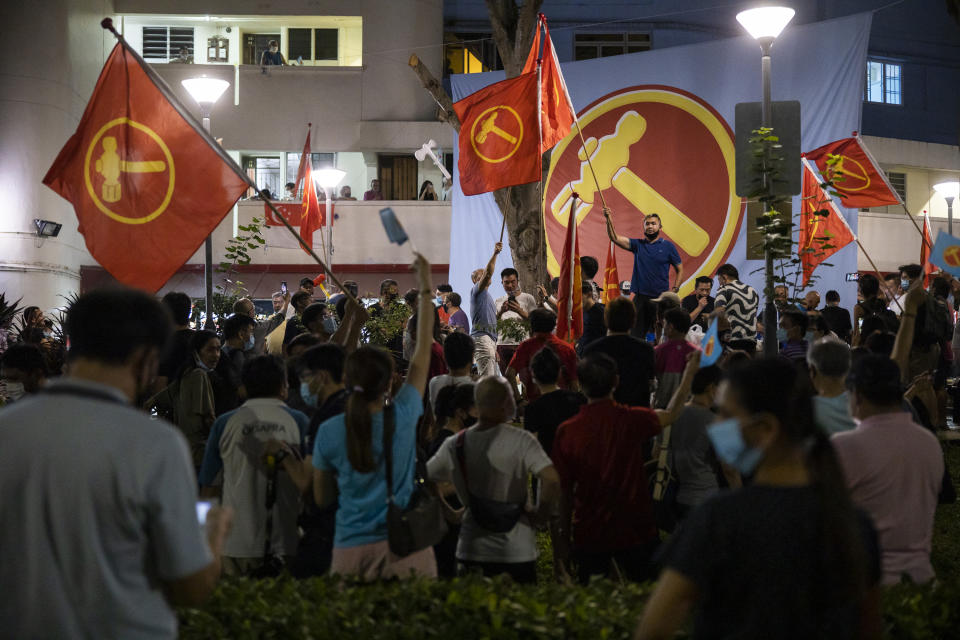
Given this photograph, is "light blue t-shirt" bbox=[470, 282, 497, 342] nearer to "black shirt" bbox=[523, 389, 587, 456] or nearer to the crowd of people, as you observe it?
the crowd of people

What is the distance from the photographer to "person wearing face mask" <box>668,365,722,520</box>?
6480 millimetres

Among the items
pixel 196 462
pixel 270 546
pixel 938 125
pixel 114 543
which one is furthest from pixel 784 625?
pixel 938 125

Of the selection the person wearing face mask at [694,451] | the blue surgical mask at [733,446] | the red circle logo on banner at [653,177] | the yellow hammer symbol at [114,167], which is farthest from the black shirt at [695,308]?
the blue surgical mask at [733,446]

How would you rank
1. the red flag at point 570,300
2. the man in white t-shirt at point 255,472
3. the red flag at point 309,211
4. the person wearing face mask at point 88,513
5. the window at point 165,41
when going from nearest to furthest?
the person wearing face mask at point 88,513
the man in white t-shirt at point 255,472
the red flag at point 570,300
the red flag at point 309,211
the window at point 165,41

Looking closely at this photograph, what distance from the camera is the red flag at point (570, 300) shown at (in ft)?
35.9

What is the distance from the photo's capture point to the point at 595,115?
20594mm

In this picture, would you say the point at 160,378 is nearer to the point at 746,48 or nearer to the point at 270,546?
the point at 270,546

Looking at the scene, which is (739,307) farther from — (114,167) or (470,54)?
(470,54)

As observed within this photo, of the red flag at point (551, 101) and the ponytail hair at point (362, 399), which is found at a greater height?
the red flag at point (551, 101)

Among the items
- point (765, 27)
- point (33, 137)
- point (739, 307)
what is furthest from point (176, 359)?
point (33, 137)

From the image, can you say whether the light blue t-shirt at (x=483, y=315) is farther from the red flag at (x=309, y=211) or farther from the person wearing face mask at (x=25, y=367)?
the red flag at (x=309, y=211)

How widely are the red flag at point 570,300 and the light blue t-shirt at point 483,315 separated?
2.15 m

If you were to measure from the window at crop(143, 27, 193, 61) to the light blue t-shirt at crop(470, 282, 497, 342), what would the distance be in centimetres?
2179

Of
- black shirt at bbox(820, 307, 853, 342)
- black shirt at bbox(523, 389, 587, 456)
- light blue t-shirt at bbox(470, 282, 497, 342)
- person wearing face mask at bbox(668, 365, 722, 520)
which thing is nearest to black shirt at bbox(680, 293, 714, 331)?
black shirt at bbox(820, 307, 853, 342)
